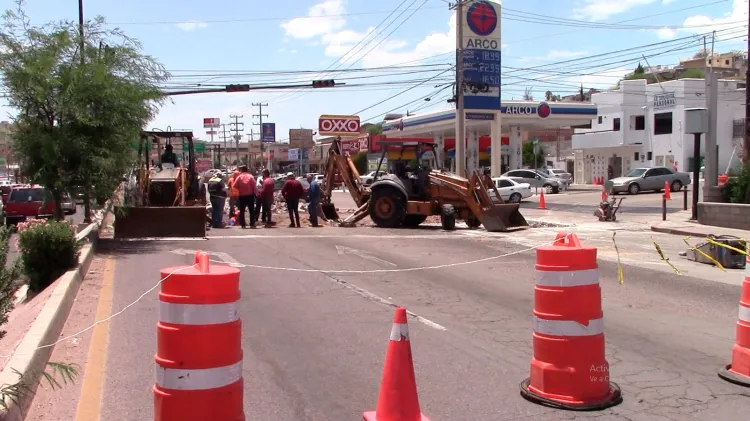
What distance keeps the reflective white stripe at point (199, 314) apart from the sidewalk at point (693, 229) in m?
17.1

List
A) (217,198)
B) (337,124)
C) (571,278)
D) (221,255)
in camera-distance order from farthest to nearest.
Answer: (337,124) → (217,198) → (221,255) → (571,278)

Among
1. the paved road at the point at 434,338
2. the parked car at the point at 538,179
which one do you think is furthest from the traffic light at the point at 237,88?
the paved road at the point at 434,338

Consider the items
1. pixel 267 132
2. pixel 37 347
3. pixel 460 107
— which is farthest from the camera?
pixel 267 132

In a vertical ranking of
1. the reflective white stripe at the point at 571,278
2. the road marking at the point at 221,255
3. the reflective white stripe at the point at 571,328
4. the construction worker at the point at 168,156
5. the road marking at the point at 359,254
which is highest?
the construction worker at the point at 168,156

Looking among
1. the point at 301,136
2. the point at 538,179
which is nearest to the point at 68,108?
the point at 538,179

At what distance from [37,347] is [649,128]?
53255mm

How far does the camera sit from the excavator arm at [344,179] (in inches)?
894

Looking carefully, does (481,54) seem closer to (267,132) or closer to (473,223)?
(473,223)

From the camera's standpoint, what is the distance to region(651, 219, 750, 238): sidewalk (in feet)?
61.4

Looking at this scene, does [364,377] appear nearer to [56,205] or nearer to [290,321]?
[290,321]

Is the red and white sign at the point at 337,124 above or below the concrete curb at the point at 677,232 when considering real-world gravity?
above

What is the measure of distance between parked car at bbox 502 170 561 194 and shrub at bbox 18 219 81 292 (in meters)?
34.3

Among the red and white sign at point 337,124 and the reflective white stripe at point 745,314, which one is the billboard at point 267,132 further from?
the reflective white stripe at point 745,314

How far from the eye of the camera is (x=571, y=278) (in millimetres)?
5219
